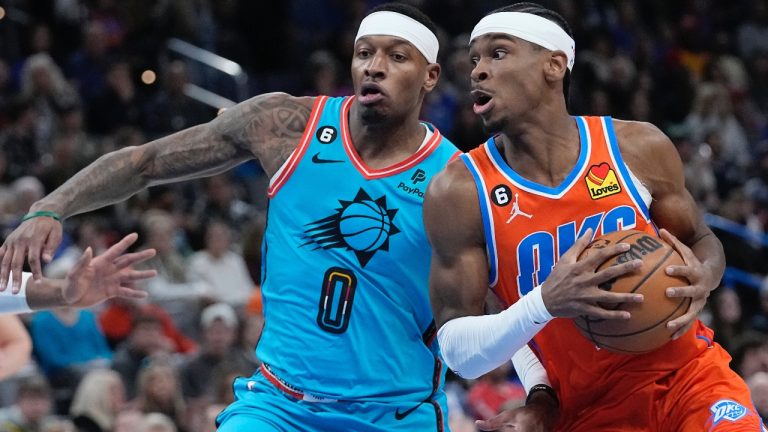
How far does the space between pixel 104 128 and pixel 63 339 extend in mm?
4050

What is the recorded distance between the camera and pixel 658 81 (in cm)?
1870

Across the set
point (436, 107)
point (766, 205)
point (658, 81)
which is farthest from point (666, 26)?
point (436, 107)

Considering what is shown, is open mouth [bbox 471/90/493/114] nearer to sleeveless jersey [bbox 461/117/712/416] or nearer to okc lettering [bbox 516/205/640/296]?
sleeveless jersey [bbox 461/117/712/416]

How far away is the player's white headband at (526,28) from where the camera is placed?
538 centimetres

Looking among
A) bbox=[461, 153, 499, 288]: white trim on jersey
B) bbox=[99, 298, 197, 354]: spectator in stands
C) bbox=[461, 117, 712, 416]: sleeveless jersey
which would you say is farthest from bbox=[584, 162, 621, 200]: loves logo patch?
bbox=[99, 298, 197, 354]: spectator in stands

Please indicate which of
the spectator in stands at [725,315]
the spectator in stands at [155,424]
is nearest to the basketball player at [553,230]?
the spectator in stands at [155,424]

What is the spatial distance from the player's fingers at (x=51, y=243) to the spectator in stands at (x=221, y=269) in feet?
21.4

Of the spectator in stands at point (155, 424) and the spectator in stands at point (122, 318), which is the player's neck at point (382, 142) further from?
the spectator in stands at point (122, 318)

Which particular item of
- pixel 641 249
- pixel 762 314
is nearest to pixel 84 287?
pixel 641 249

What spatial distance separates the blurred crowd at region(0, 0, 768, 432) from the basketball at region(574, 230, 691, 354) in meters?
4.92

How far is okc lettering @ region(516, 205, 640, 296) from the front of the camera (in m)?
5.09

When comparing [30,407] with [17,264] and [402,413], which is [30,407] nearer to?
[17,264]

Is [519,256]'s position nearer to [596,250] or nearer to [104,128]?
[596,250]

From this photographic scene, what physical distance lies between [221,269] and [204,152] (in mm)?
6444
